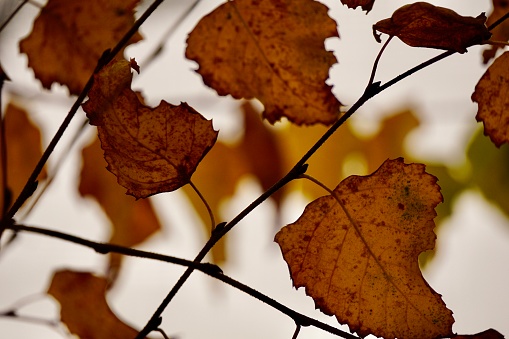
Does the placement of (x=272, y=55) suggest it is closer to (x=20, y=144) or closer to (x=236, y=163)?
(x=20, y=144)

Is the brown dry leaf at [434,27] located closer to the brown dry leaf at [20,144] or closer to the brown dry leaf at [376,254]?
the brown dry leaf at [376,254]

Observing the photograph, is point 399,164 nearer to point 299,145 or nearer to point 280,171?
point 280,171

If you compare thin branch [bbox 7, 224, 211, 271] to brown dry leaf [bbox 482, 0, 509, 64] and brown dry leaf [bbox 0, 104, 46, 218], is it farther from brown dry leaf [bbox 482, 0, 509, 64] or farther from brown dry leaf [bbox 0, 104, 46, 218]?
brown dry leaf [bbox 0, 104, 46, 218]

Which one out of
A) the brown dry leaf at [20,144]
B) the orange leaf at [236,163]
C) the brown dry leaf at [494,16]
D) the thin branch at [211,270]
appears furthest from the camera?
the orange leaf at [236,163]

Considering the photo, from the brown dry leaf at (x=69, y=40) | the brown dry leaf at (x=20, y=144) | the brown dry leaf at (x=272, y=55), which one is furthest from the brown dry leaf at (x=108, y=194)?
the brown dry leaf at (x=272, y=55)

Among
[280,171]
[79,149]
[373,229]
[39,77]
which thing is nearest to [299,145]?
[280,171]

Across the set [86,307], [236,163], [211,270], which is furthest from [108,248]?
[236,163]

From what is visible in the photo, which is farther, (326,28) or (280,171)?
(280,171)
